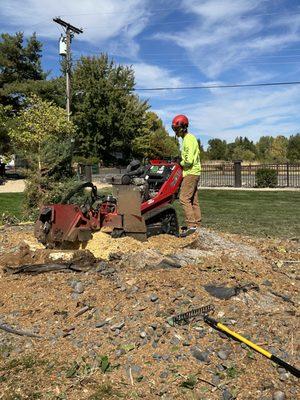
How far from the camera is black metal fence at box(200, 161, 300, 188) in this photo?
85.6 feet

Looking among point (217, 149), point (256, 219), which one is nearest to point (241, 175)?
point (256, 219)

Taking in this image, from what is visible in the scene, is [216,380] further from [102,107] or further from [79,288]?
[102,107]

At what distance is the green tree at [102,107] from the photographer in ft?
144

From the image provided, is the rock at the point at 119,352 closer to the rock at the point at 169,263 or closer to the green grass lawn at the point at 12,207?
the rock at the point at 169,263

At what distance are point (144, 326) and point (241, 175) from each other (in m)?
24.5

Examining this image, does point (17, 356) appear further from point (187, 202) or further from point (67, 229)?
point (187, 202)

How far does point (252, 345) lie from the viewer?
330 cm

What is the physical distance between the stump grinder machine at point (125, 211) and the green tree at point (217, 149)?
3007 inches

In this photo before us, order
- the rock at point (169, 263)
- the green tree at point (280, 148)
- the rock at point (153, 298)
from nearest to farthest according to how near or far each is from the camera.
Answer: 1. the rock at point (153, 298)
2. the rock at point (169, 263)
3. the green tree at point (280, 148)

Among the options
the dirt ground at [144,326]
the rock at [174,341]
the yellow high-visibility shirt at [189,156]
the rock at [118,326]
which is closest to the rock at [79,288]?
the dirt ground at [144,326]

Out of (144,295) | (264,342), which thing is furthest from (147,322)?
(264,342)

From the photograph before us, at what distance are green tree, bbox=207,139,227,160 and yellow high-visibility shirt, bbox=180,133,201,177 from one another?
76.2 meters

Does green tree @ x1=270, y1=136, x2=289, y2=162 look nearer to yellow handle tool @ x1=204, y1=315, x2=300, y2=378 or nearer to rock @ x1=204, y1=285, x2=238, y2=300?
rock @ x1=204, y1=285, x2=238, y2=300

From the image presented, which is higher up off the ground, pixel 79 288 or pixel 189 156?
pixel 189 156
